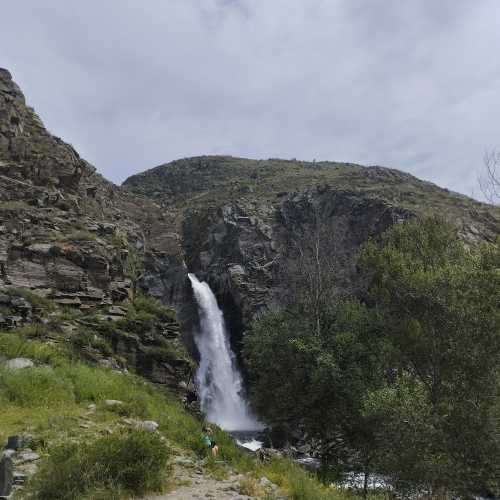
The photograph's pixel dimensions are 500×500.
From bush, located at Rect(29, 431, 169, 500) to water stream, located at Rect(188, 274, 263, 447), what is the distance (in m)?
34.7

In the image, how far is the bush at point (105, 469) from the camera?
5.68 m

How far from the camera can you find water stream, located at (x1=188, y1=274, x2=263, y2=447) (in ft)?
139

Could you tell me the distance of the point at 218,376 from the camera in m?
45.7

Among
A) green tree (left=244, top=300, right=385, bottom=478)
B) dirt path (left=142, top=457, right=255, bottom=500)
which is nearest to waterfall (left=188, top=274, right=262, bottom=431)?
green tree (left=244, top=300, right=385, bottom=478)

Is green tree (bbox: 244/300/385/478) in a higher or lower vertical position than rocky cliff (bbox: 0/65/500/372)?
lower

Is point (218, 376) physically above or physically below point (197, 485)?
below

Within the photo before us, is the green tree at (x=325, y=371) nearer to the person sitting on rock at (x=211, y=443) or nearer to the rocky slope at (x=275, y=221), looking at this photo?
the person sitting on rock at (x=211, y=443)

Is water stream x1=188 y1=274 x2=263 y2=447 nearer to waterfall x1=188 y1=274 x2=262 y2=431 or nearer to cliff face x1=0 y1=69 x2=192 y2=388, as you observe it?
waterfall x1=188 y1=274 x2=262 y2=431

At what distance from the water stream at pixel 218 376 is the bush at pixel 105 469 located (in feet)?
114

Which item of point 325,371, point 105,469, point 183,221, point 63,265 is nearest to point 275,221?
point 183,221

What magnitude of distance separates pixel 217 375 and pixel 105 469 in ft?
134

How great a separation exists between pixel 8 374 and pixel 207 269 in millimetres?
48946

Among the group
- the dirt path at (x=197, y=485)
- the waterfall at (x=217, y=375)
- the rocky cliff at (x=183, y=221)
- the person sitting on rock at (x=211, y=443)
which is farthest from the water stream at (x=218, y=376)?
the dirt path at (x=197, y=485)

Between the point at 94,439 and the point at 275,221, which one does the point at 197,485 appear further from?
the point at 275,221
